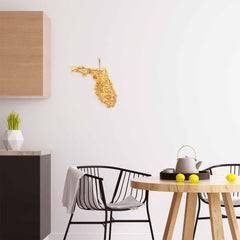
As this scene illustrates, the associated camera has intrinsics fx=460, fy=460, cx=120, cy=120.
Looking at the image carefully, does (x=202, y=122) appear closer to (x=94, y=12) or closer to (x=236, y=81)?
(x=236, y=81)

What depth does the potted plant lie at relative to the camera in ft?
14.2

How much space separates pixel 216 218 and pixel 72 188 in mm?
1275

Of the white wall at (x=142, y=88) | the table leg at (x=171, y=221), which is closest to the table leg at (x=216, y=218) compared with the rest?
the table leg at (x=171, y=221)

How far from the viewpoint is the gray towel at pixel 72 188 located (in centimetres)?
374

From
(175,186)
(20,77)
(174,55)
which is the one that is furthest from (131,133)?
(175,186)

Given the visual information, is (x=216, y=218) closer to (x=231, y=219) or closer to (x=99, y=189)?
(x=231, y=219)

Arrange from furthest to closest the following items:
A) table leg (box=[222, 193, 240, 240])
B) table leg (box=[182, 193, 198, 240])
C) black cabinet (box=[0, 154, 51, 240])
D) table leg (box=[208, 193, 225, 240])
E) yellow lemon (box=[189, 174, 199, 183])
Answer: black cabinet (box=[0, 154, 51, 240]) < table leg (box=[182, 193, 198, 240]) < table leg (box=[222, 193, 240, 240]) < table leg (box=[208, 193, 225, 240]) < yellow lemon (box=[189, 174, 199, 183])

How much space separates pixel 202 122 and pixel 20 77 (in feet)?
6.06

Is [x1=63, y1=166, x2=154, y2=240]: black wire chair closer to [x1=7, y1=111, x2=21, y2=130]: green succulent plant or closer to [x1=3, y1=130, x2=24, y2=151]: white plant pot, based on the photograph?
[x1=3, y1=130, x2=24, y2=151]: white plant pot

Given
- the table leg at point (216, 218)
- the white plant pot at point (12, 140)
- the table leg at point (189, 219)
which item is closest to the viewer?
the table leg at point (216, 218)

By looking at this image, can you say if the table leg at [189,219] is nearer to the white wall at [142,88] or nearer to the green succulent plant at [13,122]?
the white wall at [142,88]

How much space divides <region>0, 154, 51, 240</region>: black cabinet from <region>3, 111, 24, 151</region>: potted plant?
25cm

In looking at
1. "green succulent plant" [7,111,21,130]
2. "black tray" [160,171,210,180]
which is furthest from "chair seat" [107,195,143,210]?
"green succulent plant" [7,111,21,130]

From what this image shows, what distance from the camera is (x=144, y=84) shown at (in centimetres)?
466
